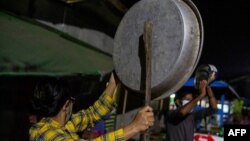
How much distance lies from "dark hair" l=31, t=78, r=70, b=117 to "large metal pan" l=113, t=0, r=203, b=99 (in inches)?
18.3

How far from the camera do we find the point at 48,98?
210 centimetres

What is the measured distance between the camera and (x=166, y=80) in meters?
1.93

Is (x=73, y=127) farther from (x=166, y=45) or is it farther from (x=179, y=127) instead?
(x=179, y=127)

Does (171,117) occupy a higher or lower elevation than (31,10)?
lower

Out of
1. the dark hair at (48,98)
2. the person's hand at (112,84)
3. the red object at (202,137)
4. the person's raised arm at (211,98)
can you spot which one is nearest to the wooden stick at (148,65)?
the dark hair at (48,98)

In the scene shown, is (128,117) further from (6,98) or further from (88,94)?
(6,98)

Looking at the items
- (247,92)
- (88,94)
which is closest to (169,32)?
(88,94)

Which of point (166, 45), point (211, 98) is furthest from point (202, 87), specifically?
point (166, 45)

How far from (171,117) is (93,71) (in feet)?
5.19

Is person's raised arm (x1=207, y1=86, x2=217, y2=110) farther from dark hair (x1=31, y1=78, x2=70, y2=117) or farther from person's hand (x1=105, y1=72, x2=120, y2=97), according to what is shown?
dark hair (x1=31, y1=78, x2=70, y2=117)

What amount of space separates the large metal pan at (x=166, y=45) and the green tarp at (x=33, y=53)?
0.82 m

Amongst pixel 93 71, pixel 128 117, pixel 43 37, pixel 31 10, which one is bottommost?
pixel 128 117

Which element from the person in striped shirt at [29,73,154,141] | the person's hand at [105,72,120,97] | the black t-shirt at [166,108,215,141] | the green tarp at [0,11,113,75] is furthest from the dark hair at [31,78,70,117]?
the black t-shirt at [166,108,215,141]

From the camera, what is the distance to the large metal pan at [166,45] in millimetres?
1920
